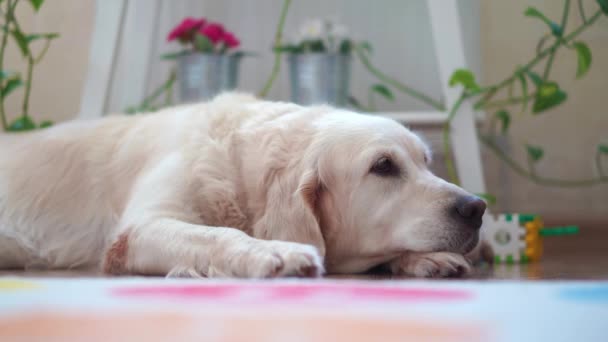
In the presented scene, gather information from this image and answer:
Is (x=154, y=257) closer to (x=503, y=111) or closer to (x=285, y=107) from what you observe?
(x=285, y=107)

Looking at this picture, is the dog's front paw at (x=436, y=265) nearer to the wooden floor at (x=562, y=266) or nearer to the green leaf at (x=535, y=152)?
the wooden floor at (x=562, y=266)

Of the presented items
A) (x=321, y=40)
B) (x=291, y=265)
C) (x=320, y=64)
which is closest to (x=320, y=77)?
(x=320, y=64)

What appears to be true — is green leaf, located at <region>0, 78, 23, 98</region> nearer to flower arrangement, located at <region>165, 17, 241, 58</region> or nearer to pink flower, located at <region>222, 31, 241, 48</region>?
flower arrangement, located at <region>165, 17, 241, 58</region>

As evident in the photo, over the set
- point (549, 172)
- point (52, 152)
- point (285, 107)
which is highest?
point (285, 107)

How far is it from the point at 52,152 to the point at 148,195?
0.57m

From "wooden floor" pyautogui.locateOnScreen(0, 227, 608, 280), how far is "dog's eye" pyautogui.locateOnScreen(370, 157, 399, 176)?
24 centimetres

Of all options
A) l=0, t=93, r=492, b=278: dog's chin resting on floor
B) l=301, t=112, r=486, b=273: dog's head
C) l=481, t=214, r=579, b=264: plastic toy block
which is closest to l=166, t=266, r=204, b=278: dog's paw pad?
l=0, t=93, r=492, b=278: dog's chin resting on floor

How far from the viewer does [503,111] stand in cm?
307

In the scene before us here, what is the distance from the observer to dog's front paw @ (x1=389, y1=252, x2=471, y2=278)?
1.45 metres

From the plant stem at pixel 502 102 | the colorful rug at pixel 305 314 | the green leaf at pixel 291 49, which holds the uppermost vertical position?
the green leaf at pixel 291 49

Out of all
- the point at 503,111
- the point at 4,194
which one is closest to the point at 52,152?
the point at 4,194

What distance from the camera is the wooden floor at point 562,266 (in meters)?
1.50

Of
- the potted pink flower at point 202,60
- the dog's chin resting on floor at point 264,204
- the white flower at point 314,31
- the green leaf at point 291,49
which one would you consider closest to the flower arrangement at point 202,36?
the potted pink flower at point 202,60

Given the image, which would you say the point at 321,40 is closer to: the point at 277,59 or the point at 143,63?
the point at 277,59
